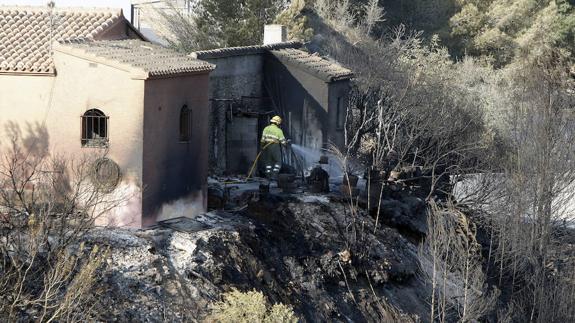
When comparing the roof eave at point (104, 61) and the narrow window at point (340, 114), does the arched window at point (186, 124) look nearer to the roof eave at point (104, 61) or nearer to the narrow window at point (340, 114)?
the roof eave at point (104, 61)

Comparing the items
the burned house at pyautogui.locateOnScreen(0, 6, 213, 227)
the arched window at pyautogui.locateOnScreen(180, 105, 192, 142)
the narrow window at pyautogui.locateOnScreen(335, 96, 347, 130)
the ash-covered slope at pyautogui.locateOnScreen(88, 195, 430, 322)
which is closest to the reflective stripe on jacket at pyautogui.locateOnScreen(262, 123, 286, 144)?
the ash-covered slope at pyautogui.locateOnScreen(88, 195, 430, 322)

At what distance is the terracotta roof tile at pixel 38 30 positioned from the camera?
21203 mm

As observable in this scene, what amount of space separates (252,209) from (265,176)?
3.03m

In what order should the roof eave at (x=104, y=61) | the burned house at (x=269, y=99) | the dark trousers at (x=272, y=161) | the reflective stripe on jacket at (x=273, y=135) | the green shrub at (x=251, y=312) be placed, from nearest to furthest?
1. the green shrub at (x=251, y=312)
2. the roof eave at (x=104, y=61)
3. the reflective stripe on jacket at (x=273, y=135)
4. the dark trousers at (x=272, y=161)
5. the burned house at (x=269, y=99)

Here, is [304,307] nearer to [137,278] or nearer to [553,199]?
[137,278]

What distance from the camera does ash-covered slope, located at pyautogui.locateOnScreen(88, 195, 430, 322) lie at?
18.9m

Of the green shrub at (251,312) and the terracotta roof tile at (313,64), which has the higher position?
the terracotta roof tile at (313,64)

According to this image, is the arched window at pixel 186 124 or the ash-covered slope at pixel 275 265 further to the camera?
the arched window at pixel 186 124

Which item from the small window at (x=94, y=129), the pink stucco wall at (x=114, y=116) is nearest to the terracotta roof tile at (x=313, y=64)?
the pink stucco wall at (x=114, y=116)

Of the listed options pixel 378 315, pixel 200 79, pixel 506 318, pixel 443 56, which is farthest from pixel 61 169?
pixel 443 56

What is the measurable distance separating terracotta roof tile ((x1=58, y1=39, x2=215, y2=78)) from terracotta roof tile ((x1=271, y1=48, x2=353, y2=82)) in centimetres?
629

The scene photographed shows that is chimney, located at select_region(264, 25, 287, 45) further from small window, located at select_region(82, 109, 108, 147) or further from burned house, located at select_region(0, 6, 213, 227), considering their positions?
small window, located at select_region(82, 109, 108, 147)

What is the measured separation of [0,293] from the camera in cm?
1605

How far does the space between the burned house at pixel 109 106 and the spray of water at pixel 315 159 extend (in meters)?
7.47
